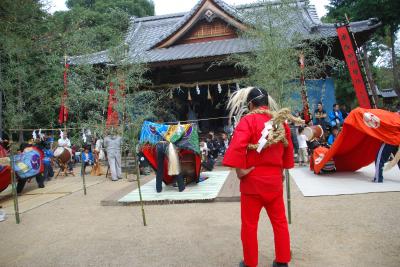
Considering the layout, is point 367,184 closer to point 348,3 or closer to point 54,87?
point 54,87

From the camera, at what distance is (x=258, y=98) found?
9.77 feet

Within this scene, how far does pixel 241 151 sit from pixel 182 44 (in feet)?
37.6

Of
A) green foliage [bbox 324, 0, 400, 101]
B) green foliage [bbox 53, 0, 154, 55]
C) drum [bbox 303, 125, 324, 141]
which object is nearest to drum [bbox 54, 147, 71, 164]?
green foliage [bbox 53, 0, 154, 55]

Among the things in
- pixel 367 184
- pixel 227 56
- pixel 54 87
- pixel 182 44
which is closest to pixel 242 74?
pixel 227 56

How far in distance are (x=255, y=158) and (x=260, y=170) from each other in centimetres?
12

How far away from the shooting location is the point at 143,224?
15.7ft

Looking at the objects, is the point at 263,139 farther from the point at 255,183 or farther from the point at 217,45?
the point at 217,45

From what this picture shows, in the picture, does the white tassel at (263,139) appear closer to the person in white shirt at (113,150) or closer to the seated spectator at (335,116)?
the person in white shirt at (113,150)

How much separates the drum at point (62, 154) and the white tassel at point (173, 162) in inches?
222

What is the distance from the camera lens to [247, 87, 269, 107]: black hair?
2980 millimetres

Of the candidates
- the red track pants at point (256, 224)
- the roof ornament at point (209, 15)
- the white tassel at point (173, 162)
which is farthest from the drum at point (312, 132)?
the red track pants at point (256, 224)

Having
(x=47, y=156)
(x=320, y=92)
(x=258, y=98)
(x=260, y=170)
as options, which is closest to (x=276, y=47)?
(x=258, y=98)

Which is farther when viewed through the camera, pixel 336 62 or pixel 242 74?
pixel 242 74

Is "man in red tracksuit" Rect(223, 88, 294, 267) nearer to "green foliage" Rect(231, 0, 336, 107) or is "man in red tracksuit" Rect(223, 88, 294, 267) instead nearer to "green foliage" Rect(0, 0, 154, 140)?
"green foliage" Rect(231, 0, 336, 107)
